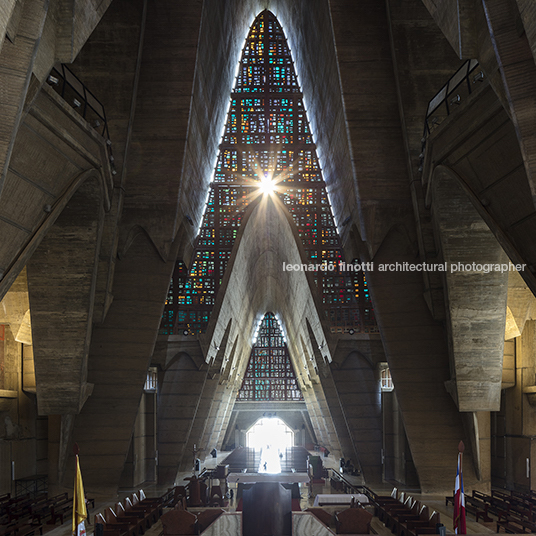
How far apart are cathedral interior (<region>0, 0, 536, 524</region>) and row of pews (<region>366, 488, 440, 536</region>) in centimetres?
292

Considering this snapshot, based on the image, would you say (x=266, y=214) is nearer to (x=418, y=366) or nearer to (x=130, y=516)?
(x=418, y=366)

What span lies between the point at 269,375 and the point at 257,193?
76.5 feet

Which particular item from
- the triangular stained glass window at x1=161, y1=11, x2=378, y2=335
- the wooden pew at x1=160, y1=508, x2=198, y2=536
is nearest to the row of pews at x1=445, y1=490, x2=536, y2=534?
the wooden pew at x1=160, y1=508, x2=198, y2=536

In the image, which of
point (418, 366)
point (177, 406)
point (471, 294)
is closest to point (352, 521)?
point (471, 294)

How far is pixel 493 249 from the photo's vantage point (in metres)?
13.9

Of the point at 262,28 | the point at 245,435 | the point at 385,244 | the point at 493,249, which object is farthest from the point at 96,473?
the point at 245,435

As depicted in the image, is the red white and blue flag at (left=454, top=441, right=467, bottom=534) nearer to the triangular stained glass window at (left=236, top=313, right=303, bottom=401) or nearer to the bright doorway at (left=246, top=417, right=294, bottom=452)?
the triangular stained glass window at (left=236, top=313, right=303, bottom=401)

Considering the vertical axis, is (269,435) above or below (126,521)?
below

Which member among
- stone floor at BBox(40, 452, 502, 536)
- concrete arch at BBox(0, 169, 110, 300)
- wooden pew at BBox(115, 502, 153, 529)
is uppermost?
concrete arch at BBox(0, 169, 110, 300)

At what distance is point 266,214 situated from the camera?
27.3 m

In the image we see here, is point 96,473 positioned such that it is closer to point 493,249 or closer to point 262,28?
point 493,249

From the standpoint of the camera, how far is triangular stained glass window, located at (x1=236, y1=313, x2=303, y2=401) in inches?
1719

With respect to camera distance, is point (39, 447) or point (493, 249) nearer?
point (493, 249)

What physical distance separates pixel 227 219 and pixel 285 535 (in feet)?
59.7
